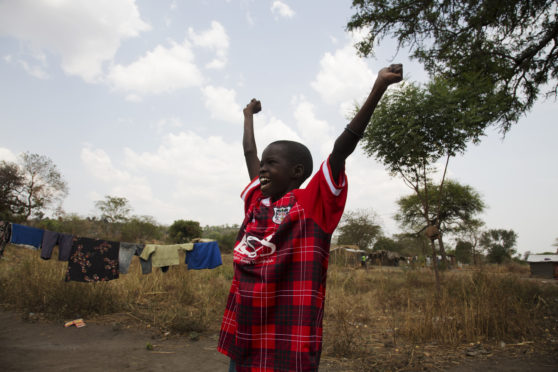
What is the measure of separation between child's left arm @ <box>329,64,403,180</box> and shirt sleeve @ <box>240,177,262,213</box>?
0.56 metres

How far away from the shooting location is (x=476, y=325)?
4.54m

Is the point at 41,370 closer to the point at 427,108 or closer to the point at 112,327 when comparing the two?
the point at 112,327

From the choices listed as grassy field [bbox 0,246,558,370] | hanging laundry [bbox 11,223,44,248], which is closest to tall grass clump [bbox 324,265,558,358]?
grassy field [bbox 0,246,558,370]

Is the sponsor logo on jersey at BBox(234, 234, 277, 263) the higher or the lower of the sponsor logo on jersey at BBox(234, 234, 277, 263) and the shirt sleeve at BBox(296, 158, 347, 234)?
the lower

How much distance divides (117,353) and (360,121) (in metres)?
4.69

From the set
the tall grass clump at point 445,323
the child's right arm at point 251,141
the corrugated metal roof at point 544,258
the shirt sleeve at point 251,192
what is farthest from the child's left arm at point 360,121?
the corrugated metal roof at point 544,258

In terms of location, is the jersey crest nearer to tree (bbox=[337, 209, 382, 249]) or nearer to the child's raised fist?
the child's raised fist

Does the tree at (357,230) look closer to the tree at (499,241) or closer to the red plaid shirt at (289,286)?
the tree at (499,241)

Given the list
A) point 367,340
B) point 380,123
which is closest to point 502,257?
point 380,123

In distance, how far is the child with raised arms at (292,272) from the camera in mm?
1145

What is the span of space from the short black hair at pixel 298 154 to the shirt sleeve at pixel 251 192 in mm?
246

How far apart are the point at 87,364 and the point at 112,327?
1.73 metres

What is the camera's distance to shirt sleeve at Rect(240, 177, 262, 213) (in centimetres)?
165

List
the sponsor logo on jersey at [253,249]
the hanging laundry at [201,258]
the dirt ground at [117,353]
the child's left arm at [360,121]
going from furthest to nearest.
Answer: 1. the hanging laundry at [201,258]
2. the dirt ground at [117,353]
3. the sponsor logo on jersey at [253,249]
4. the child's left arm at [360,121]
